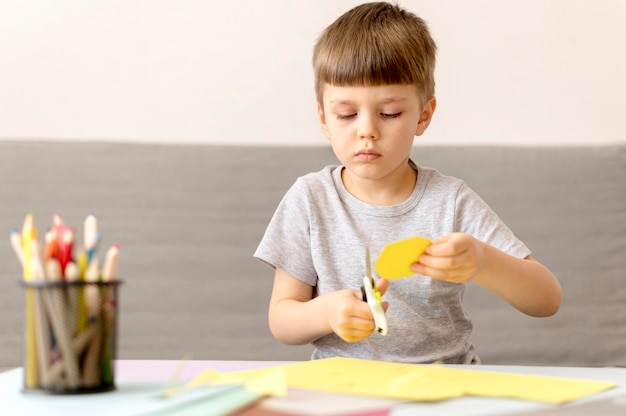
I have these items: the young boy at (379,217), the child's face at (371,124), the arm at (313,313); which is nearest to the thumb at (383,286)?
the arm at (313,313)

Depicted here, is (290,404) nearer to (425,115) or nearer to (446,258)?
(446,258)

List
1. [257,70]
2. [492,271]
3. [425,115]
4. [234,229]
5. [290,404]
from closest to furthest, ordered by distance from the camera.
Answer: [290,404], [492,271], [425,115], [234,229], [257,70]

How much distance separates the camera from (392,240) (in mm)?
1201

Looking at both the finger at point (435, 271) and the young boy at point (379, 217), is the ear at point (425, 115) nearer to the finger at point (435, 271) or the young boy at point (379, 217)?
the young boy at point (379, 217)

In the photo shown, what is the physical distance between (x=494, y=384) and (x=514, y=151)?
3.07ft

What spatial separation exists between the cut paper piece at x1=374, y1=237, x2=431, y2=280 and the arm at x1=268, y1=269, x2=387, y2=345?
0.06 m

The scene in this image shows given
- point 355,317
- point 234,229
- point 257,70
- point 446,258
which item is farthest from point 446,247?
point 257,70

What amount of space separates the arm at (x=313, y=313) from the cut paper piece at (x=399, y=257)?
0.06 metres

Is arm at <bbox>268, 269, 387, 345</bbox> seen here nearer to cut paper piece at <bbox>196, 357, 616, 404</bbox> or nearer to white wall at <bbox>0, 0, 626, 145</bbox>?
cut paper piece at <bbox>196, 357, 616, 404</bbox>

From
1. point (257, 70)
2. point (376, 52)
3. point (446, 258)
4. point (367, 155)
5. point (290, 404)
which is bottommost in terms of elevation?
point (290, 404)

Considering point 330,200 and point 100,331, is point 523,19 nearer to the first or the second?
point 330,200

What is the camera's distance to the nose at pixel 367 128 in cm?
110

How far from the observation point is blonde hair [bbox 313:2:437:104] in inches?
44.5

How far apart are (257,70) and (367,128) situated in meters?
0.77
